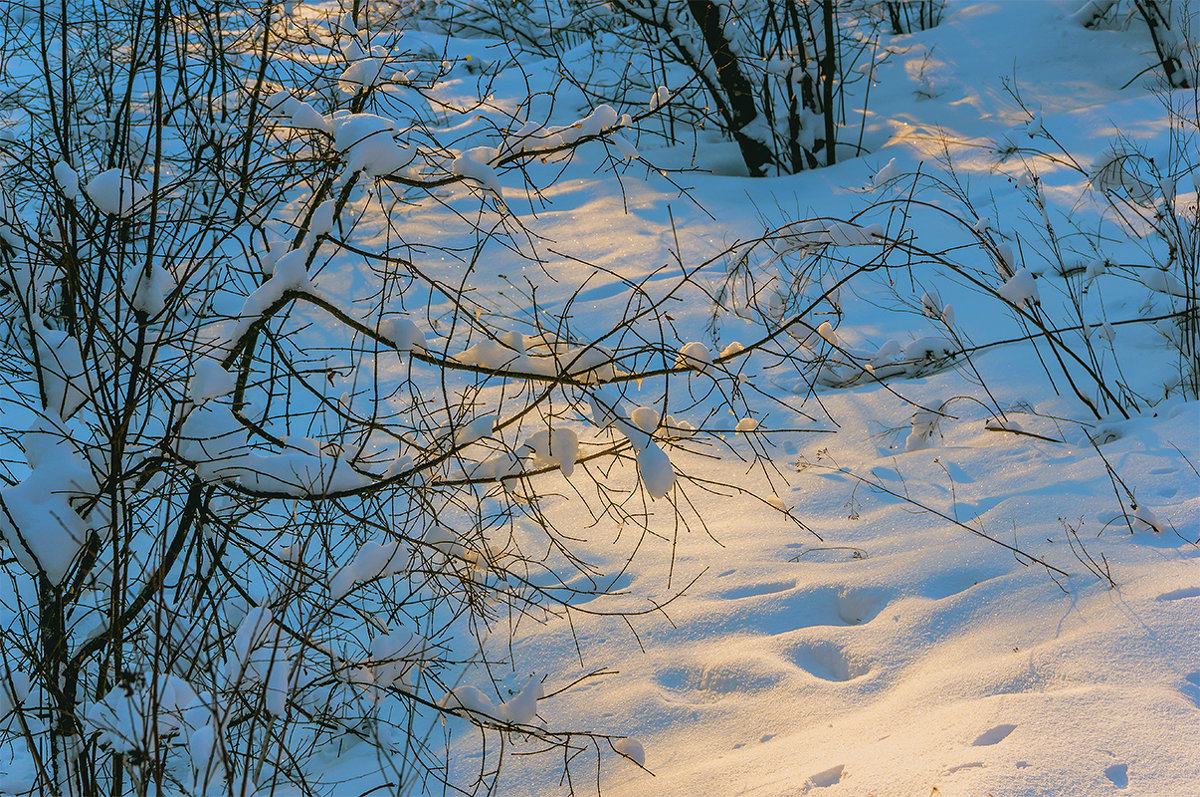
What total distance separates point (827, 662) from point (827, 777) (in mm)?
605

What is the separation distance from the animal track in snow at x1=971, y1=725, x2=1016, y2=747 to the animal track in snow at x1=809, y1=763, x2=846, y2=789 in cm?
29

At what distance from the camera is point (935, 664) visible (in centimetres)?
229

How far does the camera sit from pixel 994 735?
1.88 m

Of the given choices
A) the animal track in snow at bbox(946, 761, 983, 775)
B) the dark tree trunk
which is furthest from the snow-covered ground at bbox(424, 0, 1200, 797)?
the dark tree trunk

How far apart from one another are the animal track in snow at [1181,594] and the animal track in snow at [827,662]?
750 millimetres

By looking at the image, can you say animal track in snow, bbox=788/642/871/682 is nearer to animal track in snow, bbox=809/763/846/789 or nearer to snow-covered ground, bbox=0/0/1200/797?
snow-covered ground, bbox=0/0/1200/797

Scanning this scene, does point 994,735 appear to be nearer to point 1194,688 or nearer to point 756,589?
point 1194,688

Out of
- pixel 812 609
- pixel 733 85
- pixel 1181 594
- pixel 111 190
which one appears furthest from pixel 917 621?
pixel 733 85

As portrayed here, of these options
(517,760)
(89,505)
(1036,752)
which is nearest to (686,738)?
(517,760)

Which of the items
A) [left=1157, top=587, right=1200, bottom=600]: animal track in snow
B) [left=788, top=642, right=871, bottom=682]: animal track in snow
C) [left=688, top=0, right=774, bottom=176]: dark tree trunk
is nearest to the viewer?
[left=1157, top=587, right=1200, bottom=600]: animal track in snow

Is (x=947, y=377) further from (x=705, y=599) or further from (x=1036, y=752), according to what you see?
(x=1036, y=752)

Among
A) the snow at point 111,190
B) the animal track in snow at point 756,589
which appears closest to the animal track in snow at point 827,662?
the animal track in snow at point 756,589

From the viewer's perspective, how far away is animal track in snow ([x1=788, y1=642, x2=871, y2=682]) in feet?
7.91

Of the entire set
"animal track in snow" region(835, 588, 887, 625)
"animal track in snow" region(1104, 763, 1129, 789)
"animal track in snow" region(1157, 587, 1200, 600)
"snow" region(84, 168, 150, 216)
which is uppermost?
"snow" region(84, 168, 150, 216)
